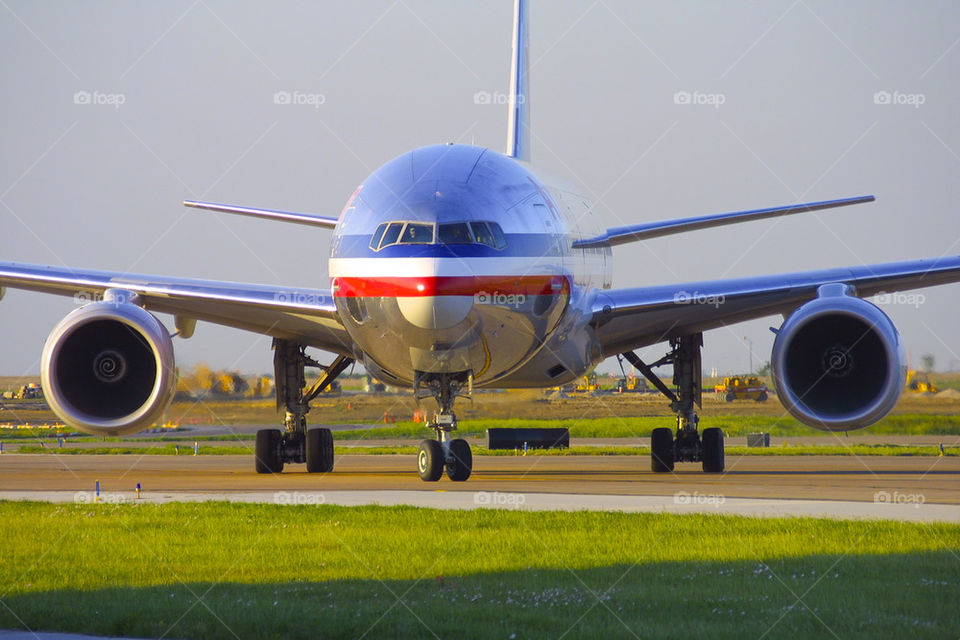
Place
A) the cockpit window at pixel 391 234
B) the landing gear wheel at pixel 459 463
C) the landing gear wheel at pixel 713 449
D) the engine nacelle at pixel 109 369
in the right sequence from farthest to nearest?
the landing gear wheel at pixel 713 449
the landing gear wheel at pixel 459 463
the engine nacelle at pixel 109 369
the cockpit window at pixel 391 234

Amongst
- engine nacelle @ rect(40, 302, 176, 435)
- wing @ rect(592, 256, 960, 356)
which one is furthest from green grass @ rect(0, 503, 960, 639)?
wing @ rect(592, 256, 960, 356)

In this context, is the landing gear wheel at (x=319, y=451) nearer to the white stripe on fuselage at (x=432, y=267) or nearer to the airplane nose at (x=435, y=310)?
the white stripe on fuselage at (x=432, y=267)

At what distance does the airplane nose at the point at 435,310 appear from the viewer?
48.6 feet

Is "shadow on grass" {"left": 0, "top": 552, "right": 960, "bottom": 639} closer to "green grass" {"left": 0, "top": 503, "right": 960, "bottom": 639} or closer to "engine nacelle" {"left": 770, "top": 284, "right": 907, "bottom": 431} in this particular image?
"green grass" {"left": 0, "top": 503, "right": 960, "bottom": 639}

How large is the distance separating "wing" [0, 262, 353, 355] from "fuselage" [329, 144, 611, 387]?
4.89 feet

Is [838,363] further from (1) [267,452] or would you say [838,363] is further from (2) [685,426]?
(1) [267,452]

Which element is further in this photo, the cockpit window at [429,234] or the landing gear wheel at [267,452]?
the landing gear wheel at [267,452]

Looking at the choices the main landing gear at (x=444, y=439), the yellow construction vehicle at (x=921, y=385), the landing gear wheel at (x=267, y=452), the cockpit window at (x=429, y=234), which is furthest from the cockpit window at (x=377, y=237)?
the yellow construction vehicle at (x=921, y=385)

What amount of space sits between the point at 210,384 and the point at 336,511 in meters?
19.9

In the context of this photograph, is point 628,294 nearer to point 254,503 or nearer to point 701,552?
point 254,503

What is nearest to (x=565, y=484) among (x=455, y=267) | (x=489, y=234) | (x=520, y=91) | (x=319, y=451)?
(x=489, y=234)

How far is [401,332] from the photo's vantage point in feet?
50.5

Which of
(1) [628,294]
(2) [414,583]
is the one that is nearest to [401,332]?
(1) [628,294]

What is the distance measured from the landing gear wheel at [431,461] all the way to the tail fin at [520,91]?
7.41m
